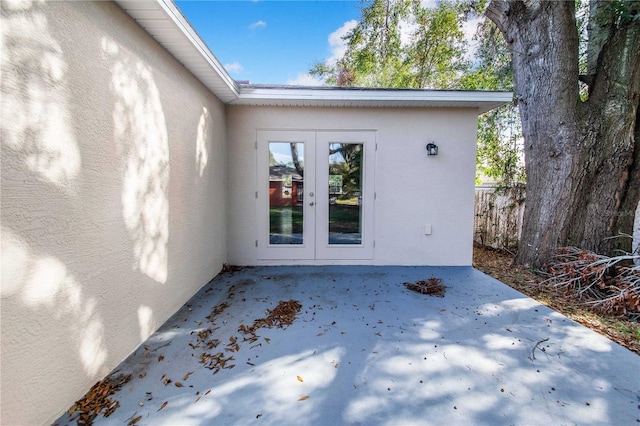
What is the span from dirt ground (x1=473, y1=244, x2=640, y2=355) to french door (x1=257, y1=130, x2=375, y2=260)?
210cm

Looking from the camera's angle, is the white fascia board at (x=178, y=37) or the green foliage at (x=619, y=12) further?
the green foliage at (x=619, y=12)

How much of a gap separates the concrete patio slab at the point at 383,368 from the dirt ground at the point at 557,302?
19 cm

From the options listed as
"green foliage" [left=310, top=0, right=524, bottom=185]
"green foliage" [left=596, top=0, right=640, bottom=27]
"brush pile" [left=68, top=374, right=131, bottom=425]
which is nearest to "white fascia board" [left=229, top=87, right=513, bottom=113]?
"green foliage" [left=596, top=0, right=640, bottom=27]

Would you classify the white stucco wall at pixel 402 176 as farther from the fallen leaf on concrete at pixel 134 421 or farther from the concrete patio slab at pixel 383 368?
the fallen leaf on concrete at pixel 134 421

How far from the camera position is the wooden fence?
5801mm

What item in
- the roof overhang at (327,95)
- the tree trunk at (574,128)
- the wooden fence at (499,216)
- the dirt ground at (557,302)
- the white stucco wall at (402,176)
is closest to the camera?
the dirt ground at (557,302)

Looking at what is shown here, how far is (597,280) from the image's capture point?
341 centimetres

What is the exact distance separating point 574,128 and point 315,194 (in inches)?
149

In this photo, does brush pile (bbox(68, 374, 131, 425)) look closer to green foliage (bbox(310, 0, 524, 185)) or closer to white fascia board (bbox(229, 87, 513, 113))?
white fascia board (bbox(229, 87, 513, 113))

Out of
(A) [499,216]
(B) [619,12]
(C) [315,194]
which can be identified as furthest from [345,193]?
(B) [619,12]

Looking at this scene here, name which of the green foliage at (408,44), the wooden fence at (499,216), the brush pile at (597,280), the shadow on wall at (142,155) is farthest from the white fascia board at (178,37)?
the green foliage at (408,44)

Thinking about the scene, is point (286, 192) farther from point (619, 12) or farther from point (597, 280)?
point (619, 12)

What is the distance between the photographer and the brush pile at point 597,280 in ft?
9.72

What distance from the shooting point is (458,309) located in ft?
10.2
